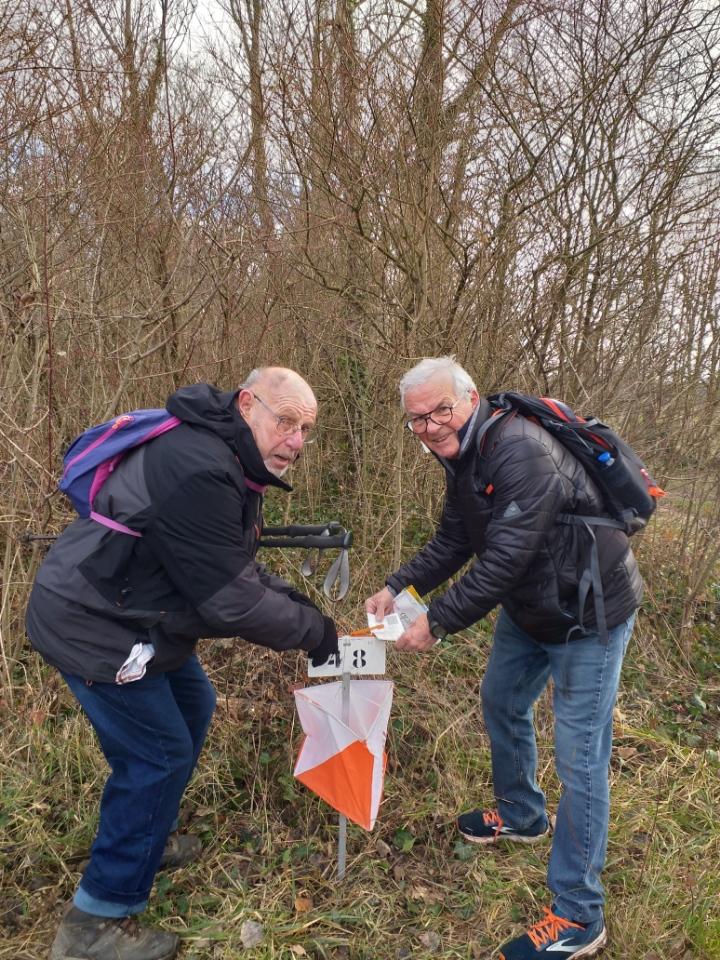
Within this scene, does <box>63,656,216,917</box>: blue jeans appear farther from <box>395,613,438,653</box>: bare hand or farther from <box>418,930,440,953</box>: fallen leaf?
<box>418,930,440,953</box>: fallen leaf

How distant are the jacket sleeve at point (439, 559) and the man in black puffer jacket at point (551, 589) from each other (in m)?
0.30

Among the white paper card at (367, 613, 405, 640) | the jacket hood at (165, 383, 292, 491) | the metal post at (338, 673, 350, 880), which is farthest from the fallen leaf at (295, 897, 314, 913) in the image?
the jacket hood at (165, 383, 292, 491)

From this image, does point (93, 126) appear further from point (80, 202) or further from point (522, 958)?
point (522, 958)

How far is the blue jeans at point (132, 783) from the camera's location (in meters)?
2.04

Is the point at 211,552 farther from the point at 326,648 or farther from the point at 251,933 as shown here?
the point at 251,933

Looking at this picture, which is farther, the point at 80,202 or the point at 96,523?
the point at 80,202

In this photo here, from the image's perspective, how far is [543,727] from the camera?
355 cm

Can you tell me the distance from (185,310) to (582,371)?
3.13m

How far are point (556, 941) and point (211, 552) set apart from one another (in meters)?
1.83

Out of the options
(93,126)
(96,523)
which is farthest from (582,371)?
(96,523)

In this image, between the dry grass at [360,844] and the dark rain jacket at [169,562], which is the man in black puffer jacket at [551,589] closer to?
the dry grass at [360,844]

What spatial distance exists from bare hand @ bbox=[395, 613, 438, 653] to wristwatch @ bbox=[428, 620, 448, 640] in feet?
0.05

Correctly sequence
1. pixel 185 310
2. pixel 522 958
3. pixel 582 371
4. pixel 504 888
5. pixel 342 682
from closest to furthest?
pixel 522 958 < pixel 342 682 < pixel 504 888 < pixel 185 310 < pixel 582 371

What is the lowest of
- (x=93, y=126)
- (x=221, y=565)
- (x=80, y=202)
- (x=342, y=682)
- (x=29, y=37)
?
(x=342, y=682)
